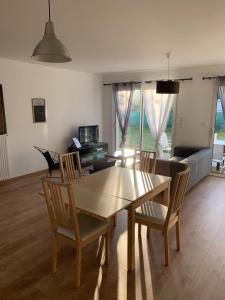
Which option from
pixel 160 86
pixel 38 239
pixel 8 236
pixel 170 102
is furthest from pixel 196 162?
pixel 8 236

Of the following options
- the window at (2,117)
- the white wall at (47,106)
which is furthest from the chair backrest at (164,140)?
the window at (2,117)

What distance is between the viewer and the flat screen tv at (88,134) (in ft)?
20.2

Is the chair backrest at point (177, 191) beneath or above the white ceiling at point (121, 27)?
beneath

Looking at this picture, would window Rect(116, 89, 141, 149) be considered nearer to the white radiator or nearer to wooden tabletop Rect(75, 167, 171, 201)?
the white radiator

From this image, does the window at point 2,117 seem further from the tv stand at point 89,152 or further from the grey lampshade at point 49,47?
the grey lampshade at point 49,47

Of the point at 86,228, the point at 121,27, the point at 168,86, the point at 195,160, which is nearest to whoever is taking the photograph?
the point at 86,228

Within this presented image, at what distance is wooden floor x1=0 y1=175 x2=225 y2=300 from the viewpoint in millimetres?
1981

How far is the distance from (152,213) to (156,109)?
4.09 metres

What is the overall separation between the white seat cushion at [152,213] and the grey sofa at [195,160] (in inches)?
63.9

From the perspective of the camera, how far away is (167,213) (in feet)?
7.29

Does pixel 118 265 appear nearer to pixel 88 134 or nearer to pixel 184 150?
pixel 184 150

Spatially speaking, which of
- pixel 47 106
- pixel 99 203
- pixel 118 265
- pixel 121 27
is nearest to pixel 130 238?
pixel 118 265

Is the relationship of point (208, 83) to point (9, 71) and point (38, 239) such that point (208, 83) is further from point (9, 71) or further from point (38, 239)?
point (38, 239)

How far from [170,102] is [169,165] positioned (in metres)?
2.44
